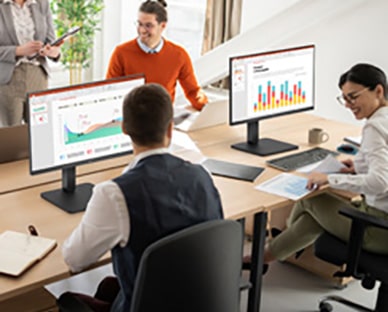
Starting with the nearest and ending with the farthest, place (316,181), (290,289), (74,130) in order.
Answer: (74,130)
(316,181)
(290,289)

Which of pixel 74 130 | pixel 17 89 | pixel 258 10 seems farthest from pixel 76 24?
pixel 74 130

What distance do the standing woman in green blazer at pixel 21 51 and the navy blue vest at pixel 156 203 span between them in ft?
7.59

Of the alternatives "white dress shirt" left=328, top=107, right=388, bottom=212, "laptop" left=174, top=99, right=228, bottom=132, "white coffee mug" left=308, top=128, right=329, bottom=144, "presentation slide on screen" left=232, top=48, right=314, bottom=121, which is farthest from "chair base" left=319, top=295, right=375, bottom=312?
"laptop" left=174, top=99, right=228, bottom=132

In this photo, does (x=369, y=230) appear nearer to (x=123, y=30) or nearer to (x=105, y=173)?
(x=105, y=173)

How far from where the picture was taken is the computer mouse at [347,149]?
3.77m

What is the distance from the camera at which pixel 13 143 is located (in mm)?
3297

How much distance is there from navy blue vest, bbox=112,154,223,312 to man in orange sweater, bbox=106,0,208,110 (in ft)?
6.77

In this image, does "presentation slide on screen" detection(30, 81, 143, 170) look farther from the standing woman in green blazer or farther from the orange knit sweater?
the standing woman in green blazer

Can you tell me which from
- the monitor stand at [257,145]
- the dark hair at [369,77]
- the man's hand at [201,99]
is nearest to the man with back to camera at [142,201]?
the dark hair at [369,77]

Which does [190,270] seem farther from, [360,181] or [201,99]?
[201,99]

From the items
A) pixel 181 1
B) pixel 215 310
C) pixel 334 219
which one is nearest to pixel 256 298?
pixel 334 219

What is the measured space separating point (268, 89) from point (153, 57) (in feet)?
3.04

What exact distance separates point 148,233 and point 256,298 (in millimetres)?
1356

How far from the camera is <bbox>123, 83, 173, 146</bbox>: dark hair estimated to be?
221 centimetres
